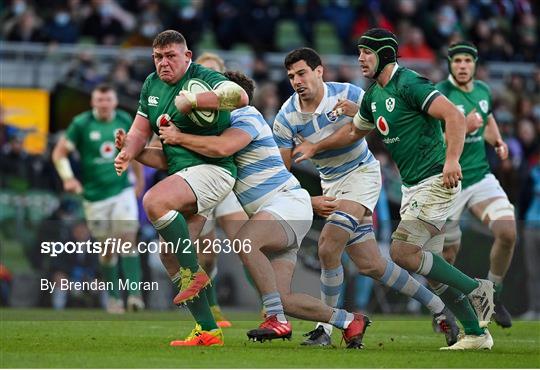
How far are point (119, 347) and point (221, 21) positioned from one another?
46.9 feet

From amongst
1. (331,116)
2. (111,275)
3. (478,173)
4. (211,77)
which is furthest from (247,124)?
(111,275)

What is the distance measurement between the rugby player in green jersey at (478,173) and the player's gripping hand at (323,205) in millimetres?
2697

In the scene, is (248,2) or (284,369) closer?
(284,369)

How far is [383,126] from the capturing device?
11.9 metres

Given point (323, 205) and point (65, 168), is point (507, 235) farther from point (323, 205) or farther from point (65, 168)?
point (65, 168)

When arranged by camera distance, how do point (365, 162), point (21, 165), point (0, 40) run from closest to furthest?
1. point (365, 162)
2. point (21, 165)
3. point (0, 40)

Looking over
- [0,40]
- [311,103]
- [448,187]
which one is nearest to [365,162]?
[311,103]

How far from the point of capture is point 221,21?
25.0 m

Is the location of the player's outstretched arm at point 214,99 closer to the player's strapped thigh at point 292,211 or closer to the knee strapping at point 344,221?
the player's strapped thigh at point 292,211

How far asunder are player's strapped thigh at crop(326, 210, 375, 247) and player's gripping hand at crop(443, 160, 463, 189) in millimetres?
1302

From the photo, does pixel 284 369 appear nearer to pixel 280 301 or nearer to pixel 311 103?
pixel 280 301

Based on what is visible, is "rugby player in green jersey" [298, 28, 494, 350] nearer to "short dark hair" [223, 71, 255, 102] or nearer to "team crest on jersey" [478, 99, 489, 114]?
"short dark hair" [223, 71, 255, 102]

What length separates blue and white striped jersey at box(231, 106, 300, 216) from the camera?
38.9 ft

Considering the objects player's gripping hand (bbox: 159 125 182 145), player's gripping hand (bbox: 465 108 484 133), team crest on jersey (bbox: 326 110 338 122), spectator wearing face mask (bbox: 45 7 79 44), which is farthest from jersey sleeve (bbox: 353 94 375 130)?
spectator wearing face mask (bbox: 45 7 79 44)
